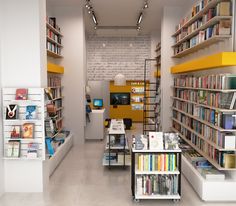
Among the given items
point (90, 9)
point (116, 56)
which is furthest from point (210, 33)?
point (116, 56)

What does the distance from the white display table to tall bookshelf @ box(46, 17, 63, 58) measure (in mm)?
2339

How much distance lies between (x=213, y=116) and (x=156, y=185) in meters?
1.61

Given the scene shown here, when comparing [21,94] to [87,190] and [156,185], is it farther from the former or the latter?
[156,185]

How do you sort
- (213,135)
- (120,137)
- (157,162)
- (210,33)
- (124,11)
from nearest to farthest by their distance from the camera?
(157,162), (213,135), (210,33), (120,137), (124,11)

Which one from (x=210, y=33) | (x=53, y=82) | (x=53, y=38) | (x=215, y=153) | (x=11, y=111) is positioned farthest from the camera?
(x=53, y=38)

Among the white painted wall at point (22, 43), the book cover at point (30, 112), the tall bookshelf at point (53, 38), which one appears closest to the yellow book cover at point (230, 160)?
the book cover at point (30, 112)

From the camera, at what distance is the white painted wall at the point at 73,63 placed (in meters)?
9.16

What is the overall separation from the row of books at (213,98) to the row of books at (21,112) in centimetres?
311

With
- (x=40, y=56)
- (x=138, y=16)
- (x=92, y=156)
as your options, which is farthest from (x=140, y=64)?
(x=40, y=56)

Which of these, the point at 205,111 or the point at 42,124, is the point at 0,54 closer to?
the point at 42,124

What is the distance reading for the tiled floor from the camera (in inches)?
189

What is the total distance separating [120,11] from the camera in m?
9.95

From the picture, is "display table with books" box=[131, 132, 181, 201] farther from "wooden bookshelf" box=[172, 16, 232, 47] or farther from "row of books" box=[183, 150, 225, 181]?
"wooden bookshelf" box=[172, 16, 232, 47]

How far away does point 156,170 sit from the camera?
4777 mm
